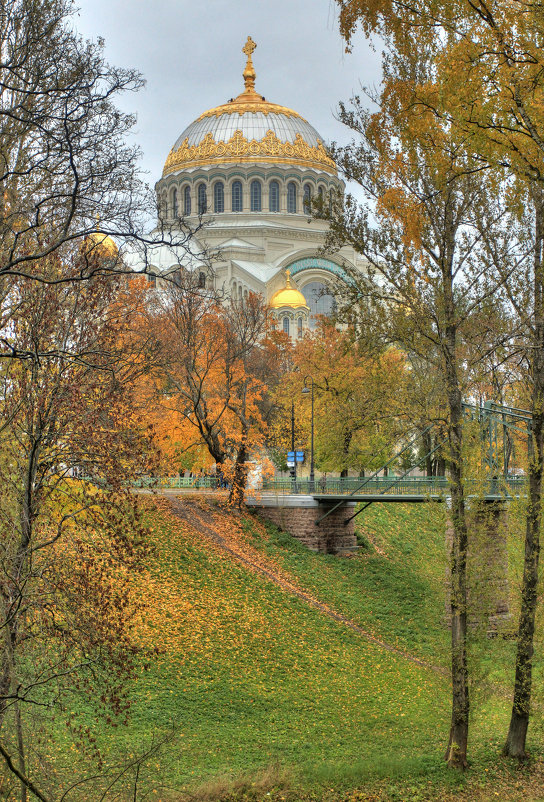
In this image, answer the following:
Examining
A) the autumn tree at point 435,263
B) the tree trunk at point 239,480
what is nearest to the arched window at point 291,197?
the tree trunk at point 239,480

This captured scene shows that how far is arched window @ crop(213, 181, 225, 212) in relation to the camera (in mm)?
64306

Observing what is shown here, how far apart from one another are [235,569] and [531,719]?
32.2ft

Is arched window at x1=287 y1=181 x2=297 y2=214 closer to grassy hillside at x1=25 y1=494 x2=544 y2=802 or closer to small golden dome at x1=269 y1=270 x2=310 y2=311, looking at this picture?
small golden dome at x1=269 y1=270 x2=310 y2=311

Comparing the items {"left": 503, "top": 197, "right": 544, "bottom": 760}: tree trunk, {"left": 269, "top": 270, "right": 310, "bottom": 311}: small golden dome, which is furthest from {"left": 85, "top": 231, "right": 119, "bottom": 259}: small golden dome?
{"left": 269, "top": 270, "right": 310, "bottom": 311}: small golden dome

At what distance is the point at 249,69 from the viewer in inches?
2899

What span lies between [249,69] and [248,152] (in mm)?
13433

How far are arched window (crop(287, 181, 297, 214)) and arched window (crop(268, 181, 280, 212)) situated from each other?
0.74 meters

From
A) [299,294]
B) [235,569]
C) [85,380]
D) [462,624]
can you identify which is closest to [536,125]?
[85,380]

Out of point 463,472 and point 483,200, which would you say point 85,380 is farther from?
point 483,200

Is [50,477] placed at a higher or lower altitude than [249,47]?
lower

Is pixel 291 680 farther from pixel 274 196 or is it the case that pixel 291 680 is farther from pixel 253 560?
pixel 274 196

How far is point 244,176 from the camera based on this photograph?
211ft

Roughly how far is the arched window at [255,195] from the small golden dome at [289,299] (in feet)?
34.8

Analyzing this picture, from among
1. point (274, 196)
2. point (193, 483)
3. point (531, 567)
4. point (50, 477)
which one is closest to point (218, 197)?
point (274, 196)
